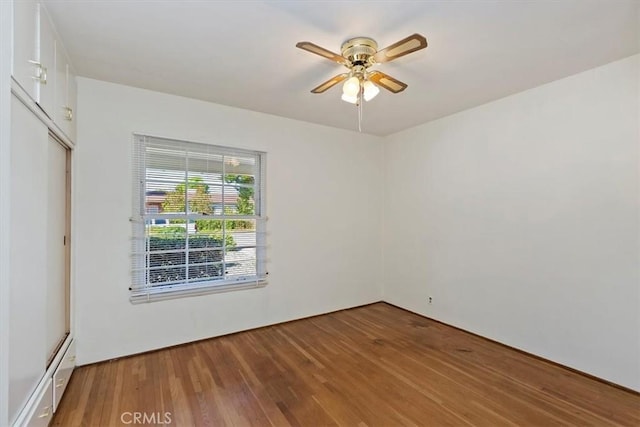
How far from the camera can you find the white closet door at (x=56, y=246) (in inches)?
82.8

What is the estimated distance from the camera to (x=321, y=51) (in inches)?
73.6

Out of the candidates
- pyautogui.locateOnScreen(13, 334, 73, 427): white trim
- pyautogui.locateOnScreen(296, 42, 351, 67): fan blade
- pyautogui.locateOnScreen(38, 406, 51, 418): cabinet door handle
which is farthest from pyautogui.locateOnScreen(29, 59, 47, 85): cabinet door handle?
pyautogui.locateOnScreen(38, 406, 51, 418): cabinet door handle

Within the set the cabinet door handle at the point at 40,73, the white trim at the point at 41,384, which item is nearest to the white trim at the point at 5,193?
the white trim at the point at 41,384

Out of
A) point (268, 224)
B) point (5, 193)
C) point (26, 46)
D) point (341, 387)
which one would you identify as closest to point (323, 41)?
point (26, 46)

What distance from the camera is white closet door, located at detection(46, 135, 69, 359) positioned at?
2.10m

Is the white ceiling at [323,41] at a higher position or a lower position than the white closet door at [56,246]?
higher

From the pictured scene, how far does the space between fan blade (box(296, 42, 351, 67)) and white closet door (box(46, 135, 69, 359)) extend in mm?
1893

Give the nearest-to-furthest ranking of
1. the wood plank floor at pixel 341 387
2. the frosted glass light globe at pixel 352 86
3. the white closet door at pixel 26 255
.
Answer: the white closet door at pixel 26 255, the wood plank floor at pixel 341 387, the frosted glass light globe at pixel 352 86

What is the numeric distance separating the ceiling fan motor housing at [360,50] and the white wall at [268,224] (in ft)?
5.93

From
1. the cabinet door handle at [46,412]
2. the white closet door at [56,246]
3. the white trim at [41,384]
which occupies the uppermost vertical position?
the white closet door at [56,246]

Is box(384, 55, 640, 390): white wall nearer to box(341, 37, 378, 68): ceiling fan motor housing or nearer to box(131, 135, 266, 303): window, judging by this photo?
box(341, 37, 378, 68): ceiling fan motor housing

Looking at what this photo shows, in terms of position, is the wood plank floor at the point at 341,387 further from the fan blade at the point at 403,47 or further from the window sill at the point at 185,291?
the fan blade at the point at 403,47

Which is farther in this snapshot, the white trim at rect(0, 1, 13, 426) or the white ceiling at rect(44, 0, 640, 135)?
the white ceiling at rect(44, 0, 640, 135)

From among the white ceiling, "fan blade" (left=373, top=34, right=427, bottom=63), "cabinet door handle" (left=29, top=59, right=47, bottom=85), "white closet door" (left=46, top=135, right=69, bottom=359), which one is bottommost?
"white closet door" (left=46, top=135, right=69, bottom=359)
